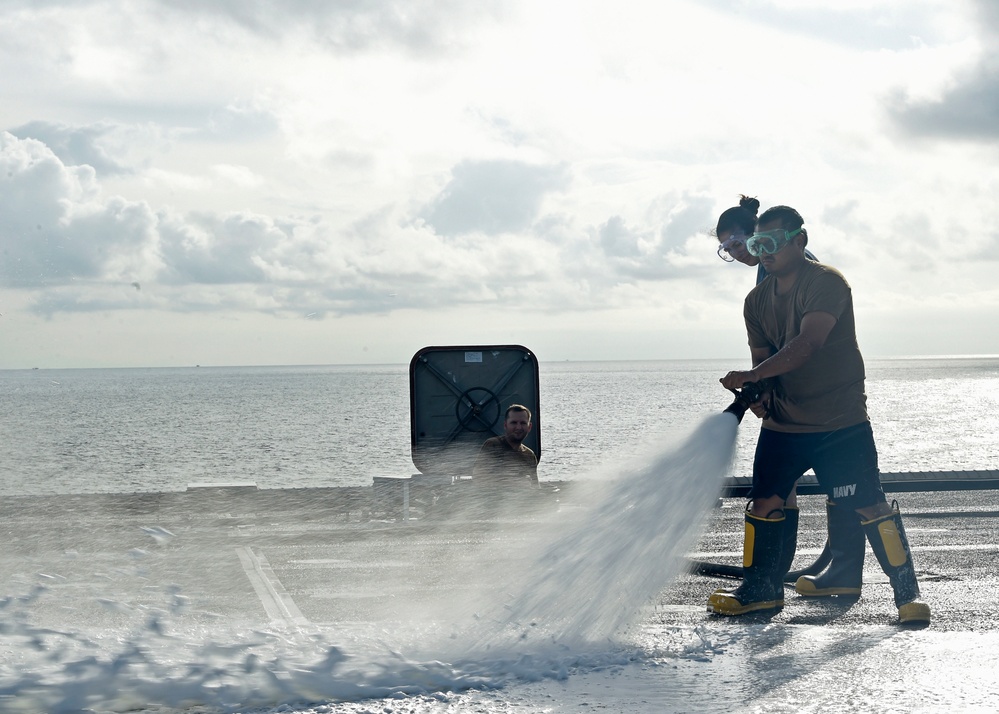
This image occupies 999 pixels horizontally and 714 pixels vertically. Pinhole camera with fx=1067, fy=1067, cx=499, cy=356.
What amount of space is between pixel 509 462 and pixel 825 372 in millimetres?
4633

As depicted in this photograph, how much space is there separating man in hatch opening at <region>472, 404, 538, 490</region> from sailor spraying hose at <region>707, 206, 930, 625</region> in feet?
13.6

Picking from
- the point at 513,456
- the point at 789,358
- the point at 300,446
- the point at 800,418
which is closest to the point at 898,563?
the point at 800,418

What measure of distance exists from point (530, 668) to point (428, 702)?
50cm

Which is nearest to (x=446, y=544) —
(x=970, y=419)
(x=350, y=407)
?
(x=970, y=419)

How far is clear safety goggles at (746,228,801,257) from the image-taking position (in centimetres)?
518

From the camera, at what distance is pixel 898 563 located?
190 inches

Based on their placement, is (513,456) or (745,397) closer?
(745,397)

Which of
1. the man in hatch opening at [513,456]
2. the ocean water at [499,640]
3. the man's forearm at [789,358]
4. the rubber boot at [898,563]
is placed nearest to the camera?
the ocean water at [499,640]

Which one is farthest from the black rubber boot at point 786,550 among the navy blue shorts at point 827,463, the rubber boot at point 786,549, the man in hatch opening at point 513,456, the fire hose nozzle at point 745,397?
the man in hatch opening at point 513,456

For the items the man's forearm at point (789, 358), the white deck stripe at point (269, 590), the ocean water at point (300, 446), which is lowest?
the ocean water at point (300, 446)

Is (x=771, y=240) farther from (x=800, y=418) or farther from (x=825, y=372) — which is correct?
(x=800, y=418)

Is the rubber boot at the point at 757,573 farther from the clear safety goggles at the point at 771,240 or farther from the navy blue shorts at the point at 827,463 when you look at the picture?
the clear safety goggles at the point at 771,240

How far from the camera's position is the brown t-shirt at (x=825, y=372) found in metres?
5.05

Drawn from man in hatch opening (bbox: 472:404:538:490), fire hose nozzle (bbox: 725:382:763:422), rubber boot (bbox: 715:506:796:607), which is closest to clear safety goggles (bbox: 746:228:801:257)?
fire hose nozzle (bbox: 725:382:763:422)
